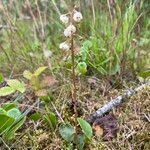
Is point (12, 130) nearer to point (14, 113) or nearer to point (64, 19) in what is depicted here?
point (14, 113)

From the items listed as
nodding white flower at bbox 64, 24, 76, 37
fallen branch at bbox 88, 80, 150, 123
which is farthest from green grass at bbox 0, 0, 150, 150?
nodding white flower at bbox 64, 24, 76, 37

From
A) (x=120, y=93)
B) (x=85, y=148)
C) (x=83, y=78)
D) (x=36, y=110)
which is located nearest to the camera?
(x=85, y=148)

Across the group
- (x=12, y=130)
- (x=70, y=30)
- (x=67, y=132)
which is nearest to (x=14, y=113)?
(x=12, y=130)

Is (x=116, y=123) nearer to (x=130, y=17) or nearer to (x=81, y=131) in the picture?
(x=81, y=131)

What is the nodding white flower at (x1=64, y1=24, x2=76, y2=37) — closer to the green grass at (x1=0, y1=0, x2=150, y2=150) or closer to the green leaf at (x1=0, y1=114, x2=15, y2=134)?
the green grass at (x1=0, y1=0, x2=150, y2=150)

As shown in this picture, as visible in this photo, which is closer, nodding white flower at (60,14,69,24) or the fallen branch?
nodding white flower at (60,14,69,24)

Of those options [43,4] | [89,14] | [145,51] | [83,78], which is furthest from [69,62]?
[43,4]

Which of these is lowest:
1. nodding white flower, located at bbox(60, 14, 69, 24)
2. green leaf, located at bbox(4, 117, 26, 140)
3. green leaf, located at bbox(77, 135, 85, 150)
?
green leaf, located at bbox(77, 135, 85, 150)
